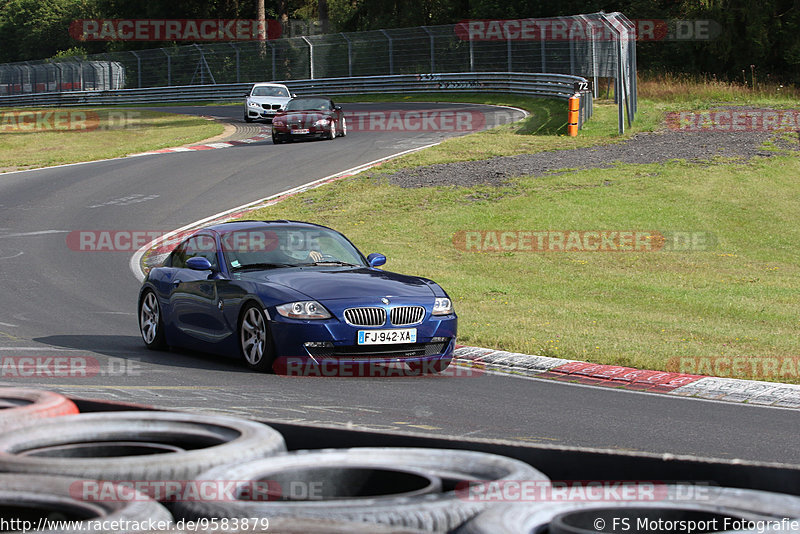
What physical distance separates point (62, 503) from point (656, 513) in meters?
2.10

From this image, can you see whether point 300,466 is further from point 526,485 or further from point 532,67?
point 532,67

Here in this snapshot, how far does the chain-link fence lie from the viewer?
114 feet

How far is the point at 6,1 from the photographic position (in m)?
139

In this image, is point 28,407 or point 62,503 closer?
point 62,503

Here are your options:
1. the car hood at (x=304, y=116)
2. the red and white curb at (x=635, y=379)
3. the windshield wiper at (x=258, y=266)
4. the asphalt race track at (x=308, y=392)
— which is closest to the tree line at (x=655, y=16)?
the car hood at (x=304, y=116)

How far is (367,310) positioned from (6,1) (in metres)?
144

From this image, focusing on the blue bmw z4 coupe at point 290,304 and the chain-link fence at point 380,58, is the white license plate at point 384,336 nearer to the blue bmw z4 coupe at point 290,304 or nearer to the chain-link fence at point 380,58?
the blue bmw z4 coupe at point 290,304

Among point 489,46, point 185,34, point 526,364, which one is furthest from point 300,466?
point 185,34

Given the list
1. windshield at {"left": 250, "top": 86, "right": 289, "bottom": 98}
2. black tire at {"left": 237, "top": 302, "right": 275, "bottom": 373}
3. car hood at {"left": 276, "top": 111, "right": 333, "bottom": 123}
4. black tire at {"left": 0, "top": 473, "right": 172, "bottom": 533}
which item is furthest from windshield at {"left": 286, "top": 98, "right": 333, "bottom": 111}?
black tire at {"left": 0, "top": 473, "right": 172, "bottom": 533}

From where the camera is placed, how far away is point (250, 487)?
157 inches

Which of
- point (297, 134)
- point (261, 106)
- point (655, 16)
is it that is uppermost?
point (655, 16)

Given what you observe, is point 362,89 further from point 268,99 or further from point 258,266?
point 258,266

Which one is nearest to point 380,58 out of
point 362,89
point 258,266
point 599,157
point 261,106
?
point 362,89

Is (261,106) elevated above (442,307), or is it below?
above
